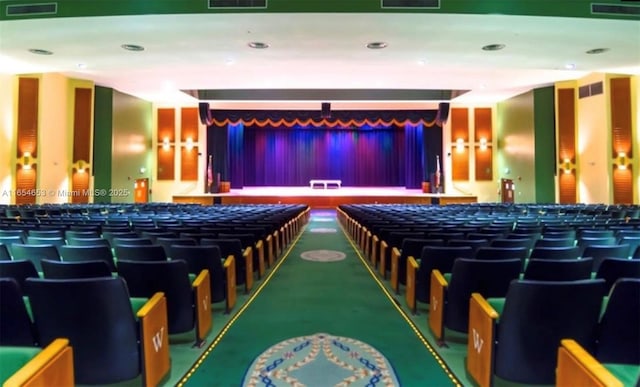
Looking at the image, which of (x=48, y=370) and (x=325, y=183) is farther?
(x=325, y=183)

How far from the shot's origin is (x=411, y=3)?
8.24m

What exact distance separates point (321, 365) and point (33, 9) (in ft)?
31.7

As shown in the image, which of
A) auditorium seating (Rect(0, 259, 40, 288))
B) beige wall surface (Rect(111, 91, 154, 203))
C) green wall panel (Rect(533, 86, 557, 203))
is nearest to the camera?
auditorium seating (Rect(0, 259, 40, 288))

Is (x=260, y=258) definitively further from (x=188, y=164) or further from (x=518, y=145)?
(x=188, y=164)

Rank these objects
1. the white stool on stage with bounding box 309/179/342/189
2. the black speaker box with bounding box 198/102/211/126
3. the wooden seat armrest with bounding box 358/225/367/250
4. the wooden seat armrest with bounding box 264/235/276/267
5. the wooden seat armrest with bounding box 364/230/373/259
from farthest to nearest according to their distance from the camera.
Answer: the white stool on stage with bounding box 309/179/342/189, the black speaker box with bounding box 198/102/211/126, the wooden seat armrest with bounding box 358/225/367/250, the wooden seat armrest with bounding box 364/230/373/259, the wooden seat armrest with bounding box 264/235/276/267

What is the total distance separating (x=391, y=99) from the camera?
717 inches

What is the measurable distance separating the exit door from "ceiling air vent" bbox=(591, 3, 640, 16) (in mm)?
17857

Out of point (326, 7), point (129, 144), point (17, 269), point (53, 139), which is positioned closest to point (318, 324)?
point (17, 269)

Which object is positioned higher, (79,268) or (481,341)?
(79,268)

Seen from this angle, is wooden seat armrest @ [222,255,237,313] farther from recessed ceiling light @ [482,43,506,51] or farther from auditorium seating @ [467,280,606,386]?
recessed ceiling light @ [482,43,506,51]

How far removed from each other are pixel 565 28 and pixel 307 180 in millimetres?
18396

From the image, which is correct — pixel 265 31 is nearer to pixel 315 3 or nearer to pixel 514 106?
pixel 315 3

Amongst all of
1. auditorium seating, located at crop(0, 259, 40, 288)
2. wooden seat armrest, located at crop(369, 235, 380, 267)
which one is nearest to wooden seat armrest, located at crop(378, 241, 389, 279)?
wooden seat armrest, located at crop(369, 235, 380, 267)

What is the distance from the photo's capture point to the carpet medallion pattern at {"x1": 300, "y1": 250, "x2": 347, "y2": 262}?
6.53m
